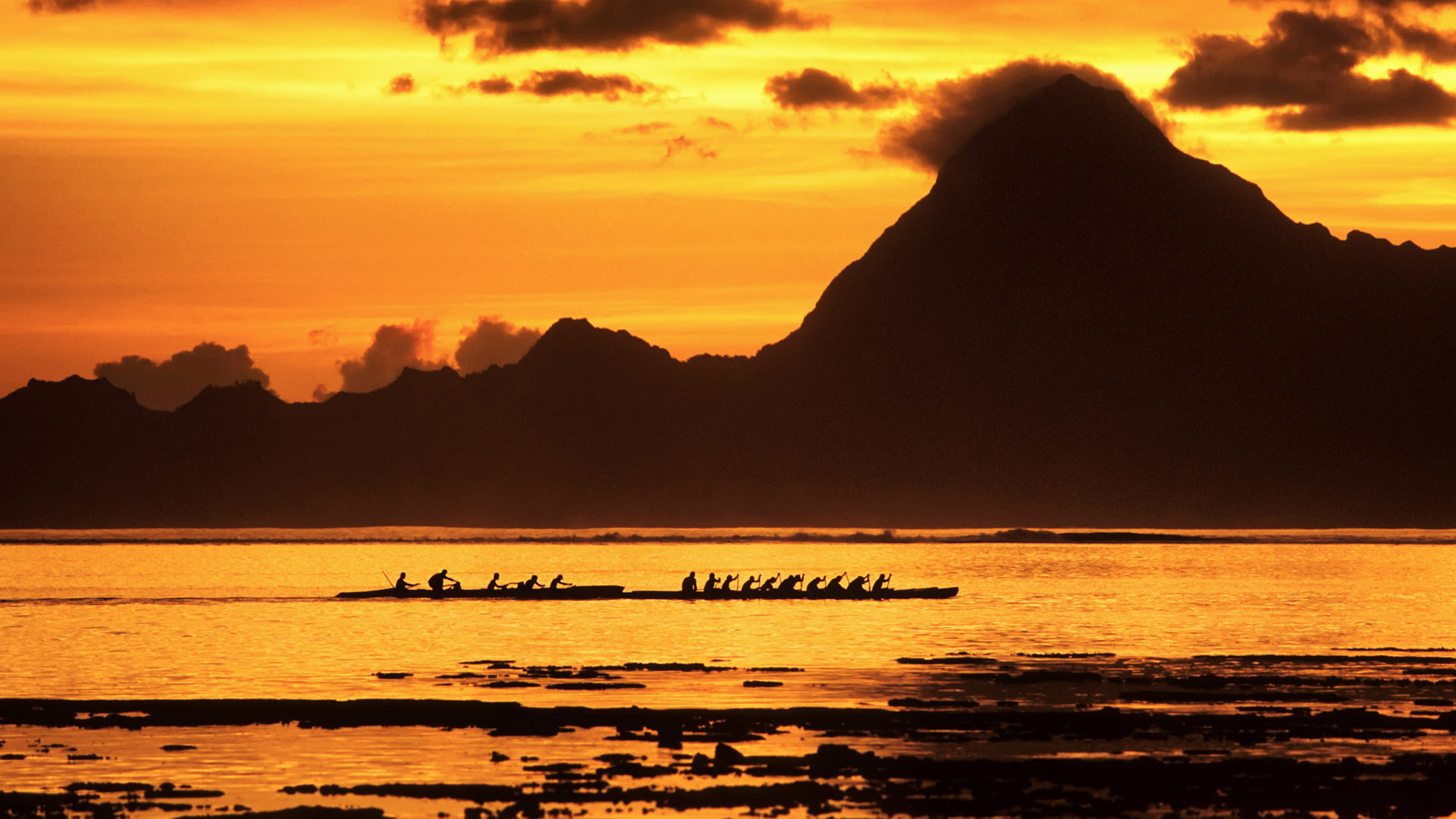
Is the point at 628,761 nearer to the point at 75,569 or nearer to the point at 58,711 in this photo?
the point at 58,711

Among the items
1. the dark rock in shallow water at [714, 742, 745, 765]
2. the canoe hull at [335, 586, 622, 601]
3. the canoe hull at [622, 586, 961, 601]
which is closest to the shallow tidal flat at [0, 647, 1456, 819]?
the dark rock in shallow water at [714, 742, 745, 765]

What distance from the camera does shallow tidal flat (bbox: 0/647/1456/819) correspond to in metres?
35.3

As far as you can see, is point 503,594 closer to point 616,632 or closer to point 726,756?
point 616,632

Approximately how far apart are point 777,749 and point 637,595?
6246 centimetres

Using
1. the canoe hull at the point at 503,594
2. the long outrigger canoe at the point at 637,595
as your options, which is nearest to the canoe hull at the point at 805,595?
the long outrigger canoe at the point at 637,595

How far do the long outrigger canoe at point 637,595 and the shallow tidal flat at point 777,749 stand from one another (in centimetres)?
4436

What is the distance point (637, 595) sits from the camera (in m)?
103

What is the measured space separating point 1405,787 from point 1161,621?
183 feet

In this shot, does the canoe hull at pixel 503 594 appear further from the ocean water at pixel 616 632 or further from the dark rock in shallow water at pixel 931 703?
the dark rock in shallow water at pixel 931 703

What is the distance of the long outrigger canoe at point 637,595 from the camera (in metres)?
103

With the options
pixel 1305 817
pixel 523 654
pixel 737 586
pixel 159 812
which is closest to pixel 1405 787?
pixel 1305 817

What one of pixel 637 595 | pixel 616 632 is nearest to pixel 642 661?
pixel 616 632

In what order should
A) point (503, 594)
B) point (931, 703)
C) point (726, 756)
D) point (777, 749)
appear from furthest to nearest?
point (503, 594)
point (931, 703)
point (777, 749)
point (726, 756)

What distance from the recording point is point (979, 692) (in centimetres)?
5334
